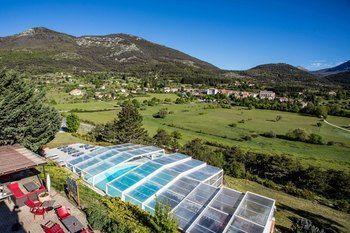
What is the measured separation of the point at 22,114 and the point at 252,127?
183ft

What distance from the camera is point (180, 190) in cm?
1620

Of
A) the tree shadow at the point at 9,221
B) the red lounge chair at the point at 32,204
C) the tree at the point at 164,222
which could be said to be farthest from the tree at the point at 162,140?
the tree at the point at 164,222

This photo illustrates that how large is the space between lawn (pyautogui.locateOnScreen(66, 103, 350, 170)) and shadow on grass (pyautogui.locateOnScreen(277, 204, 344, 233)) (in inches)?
811

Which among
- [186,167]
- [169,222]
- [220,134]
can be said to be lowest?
[220,134]

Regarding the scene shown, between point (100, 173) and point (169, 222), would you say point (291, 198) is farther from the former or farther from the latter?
point (169, 222)

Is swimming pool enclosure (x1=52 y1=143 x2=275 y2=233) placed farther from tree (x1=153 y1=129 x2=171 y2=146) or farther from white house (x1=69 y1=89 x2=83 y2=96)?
white house (x1=69 y1=89 x2=83 y2=96)

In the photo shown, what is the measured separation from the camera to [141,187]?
55.0 ft

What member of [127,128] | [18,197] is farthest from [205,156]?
[18,197]

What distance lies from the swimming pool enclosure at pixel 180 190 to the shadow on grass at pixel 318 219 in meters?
7.77

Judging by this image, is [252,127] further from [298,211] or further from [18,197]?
[18,197]

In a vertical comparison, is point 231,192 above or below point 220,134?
above

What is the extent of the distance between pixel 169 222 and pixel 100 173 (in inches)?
373

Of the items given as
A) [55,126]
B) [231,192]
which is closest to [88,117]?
[55,126]

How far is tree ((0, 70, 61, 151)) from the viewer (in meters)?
21.6
